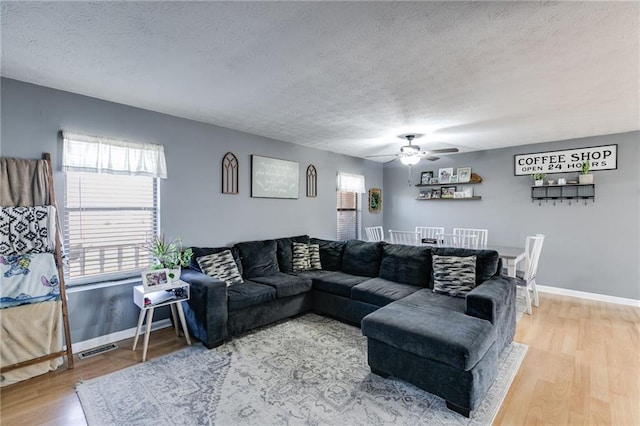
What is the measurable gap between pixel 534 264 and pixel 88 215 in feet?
17.8

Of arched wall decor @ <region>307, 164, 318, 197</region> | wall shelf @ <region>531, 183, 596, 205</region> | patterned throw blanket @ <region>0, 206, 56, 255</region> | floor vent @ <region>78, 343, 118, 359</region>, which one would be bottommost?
floor vent @ <region>78, 343, 118, 359</region>

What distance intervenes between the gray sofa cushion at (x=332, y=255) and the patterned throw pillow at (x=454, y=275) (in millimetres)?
1495

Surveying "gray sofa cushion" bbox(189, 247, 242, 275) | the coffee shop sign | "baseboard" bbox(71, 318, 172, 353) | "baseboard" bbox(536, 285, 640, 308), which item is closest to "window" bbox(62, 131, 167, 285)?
"gray sofa cushion" bbox(189, 247, 242, 275)

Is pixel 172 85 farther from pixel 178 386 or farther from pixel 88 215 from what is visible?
pixel 178 386

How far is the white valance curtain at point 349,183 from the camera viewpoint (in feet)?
19.4

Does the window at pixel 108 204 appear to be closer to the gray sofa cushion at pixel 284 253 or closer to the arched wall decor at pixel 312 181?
the gray sofa cushion at pixel 284 253

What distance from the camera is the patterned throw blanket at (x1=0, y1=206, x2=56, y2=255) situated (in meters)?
2.51

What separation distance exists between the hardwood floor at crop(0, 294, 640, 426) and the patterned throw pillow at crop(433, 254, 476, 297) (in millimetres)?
807

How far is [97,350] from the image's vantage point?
9.77ft

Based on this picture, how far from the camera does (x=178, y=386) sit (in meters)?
2.40

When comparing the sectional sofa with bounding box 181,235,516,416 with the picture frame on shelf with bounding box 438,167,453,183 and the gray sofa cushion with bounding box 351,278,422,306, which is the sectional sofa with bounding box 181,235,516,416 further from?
the picture frame on shelf with bounding box 438,167,453,183

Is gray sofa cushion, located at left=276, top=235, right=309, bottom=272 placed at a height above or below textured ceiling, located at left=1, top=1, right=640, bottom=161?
below

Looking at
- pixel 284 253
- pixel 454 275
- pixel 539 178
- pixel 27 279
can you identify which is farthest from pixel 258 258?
pixel 539 178

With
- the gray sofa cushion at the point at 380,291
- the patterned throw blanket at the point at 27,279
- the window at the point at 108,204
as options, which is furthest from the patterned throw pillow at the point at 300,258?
the patterned throw blanket at the point at 27,279
